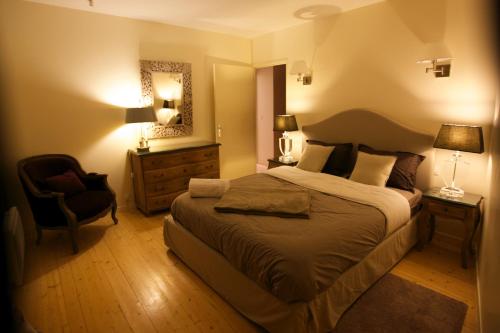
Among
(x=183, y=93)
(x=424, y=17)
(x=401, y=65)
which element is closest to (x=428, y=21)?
(x=424, y=17)

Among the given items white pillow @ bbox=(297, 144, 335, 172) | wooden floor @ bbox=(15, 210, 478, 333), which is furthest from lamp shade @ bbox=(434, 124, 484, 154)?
white pillow @ bbox=(297, 144, 335, 172)

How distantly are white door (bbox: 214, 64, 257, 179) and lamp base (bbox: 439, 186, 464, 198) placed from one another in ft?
10.0

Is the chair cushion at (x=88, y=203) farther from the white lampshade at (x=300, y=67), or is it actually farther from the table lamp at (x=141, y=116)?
the white lampshade at (x=300, y=67)

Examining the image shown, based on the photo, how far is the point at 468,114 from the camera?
8.57ft

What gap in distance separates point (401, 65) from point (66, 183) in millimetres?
3729

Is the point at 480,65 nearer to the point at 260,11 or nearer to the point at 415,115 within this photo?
the point at 415,115

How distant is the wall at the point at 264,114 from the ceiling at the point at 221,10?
5.05ft

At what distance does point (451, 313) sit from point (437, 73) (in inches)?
82.1

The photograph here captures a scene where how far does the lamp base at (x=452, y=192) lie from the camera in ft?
8.47

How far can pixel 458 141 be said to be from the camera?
2.46 m

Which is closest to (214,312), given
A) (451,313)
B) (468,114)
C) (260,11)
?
(451,313)

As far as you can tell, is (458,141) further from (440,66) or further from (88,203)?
(88,203)

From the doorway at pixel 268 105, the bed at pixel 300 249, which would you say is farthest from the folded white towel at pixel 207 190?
the doorway at pixel 268 105

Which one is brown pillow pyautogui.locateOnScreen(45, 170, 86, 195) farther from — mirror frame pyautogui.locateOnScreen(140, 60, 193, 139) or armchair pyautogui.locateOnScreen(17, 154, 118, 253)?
mirror frame pyautogui.locateOnScreen(140, 60, 193, 139)
